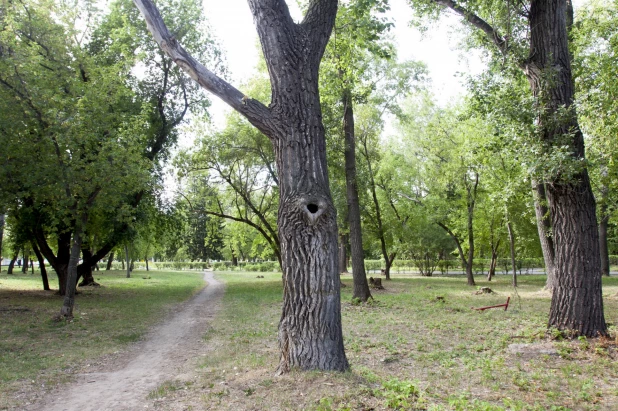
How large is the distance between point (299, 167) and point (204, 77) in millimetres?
1605

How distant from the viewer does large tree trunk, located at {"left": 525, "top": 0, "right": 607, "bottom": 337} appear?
7.29 meters

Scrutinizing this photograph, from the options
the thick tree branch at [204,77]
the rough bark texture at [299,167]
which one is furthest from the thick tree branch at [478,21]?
the thick tree branch at [204,77]

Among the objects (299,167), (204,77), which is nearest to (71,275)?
(204,77)

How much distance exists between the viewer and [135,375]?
630 centimetres

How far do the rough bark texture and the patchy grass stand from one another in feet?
1.48

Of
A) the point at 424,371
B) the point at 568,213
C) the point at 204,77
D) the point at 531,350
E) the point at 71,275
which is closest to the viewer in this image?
the point at 204,77

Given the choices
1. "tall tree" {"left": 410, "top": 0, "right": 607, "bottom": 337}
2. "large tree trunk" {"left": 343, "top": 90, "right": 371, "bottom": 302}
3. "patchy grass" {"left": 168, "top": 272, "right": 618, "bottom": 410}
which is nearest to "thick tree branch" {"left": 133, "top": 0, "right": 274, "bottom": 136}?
"patchy grass" {"left": 168, "top": 272, "right": 618, "bottom": 410}

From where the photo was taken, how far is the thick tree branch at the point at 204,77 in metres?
5.25

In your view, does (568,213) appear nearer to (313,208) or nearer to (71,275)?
(313,208)

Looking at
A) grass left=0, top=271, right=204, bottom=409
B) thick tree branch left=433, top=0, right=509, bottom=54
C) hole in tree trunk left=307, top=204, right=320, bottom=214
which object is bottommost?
grass left=0, top=271, right=204, bottom=409

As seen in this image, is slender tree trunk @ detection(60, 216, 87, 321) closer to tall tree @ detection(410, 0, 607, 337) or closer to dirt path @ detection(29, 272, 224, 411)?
dirt path @ detection(29, 272, 224, 411)

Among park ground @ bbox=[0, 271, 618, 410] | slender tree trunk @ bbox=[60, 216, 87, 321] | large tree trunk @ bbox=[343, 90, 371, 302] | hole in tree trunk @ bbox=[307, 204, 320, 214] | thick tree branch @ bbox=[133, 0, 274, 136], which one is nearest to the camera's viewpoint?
park ground @ bbox=[0, 271, 618, 410]

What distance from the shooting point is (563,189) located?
7.43 m

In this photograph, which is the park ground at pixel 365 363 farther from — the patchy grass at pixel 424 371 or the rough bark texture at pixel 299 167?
the rough bark texture at pixel 299 167
